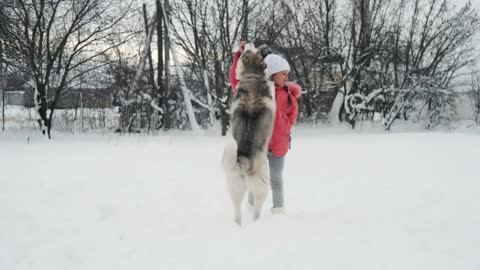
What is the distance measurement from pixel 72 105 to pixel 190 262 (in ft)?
59.3

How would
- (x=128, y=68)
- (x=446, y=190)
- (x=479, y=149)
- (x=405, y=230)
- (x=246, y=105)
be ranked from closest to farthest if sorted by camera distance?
1. (x=405, y=230)
2. (x=246, y=105)
3. (x=446, y=190)
4. (x=479, y=149)
5. (x=128, y=68)

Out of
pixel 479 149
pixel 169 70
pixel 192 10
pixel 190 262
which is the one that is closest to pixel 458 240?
pixel 190 262

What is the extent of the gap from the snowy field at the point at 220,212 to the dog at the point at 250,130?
420 millimetres

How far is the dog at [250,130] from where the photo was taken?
3.96 m

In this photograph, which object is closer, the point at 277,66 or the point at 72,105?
the point at 277,66

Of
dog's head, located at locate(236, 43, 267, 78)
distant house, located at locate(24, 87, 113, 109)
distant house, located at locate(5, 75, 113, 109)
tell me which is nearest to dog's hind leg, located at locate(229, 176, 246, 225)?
dog's head, located at locate(236, 43, 267, 78)

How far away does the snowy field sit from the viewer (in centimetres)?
298

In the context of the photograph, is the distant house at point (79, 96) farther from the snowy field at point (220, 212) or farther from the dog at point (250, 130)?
the dog at point (250, 130)

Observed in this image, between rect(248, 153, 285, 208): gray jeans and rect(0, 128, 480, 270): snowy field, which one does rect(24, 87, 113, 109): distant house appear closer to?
rect(0, 128, 480, 270): snowy field

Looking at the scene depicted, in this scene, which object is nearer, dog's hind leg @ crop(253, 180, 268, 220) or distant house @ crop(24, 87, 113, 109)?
dog's hind leg @ crop(253, 180, 268, 220)

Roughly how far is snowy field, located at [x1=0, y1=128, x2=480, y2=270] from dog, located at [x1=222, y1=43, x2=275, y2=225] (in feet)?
1.38

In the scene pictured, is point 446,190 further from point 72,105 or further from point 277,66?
point 72,105

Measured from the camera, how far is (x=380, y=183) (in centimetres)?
646

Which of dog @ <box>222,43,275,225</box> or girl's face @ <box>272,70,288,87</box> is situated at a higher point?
girl's face @ <box>272,70,288,87</box>
